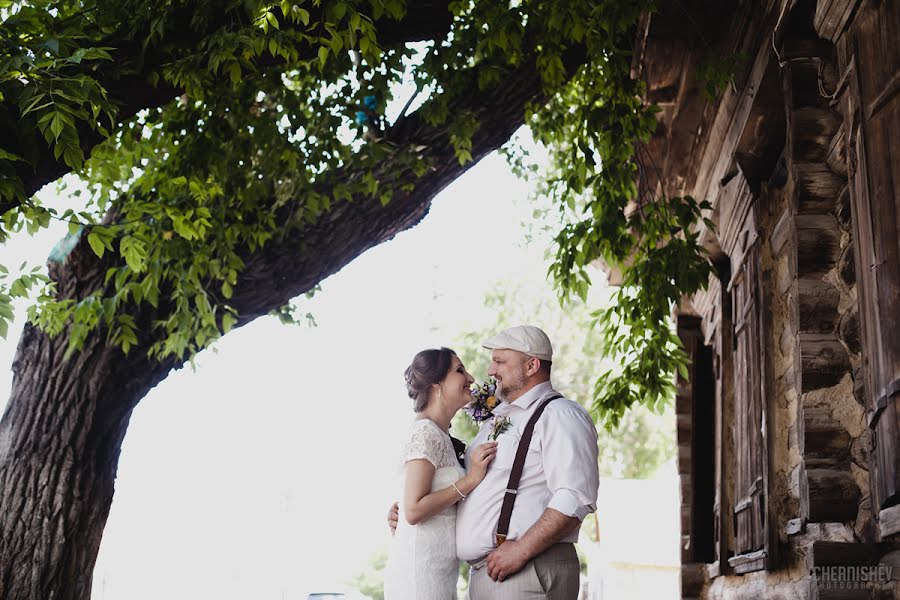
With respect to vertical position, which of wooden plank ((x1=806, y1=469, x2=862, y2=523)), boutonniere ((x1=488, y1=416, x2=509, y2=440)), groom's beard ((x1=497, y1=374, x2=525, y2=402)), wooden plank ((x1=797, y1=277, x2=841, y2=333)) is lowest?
wooden plank ((x1=806, y1=469, x2=862, y2=523))

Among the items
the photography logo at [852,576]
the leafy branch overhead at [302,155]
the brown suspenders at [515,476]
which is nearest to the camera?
the photography logo at [852,576]

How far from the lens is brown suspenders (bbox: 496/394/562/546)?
3475 mm

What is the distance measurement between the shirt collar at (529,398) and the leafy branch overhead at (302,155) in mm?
1602

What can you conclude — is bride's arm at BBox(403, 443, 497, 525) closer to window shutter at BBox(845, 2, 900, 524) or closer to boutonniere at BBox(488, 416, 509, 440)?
boutonniere at BBox(488, 416, 509, 440)

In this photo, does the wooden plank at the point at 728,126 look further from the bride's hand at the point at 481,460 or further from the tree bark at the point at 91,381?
the bride's hand at the point at 481,460

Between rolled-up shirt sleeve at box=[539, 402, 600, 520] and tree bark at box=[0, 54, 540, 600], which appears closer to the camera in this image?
rolled-up shirt sleeve at box=[539, 402, 600, 520]

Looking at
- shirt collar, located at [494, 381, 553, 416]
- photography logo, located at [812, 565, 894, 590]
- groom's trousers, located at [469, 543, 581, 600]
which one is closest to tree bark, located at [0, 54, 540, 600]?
shirt collar, located at [494, 381, 553, 416]

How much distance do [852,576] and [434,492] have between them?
148 cm

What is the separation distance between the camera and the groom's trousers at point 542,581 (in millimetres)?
3404

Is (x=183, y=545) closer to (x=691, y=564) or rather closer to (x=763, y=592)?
(x=691, y=564)

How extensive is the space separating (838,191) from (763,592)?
82.2 inches

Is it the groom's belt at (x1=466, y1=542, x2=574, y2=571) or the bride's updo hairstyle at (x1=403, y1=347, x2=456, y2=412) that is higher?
the bride's updo hairstyle at (x1=403, y1=347, x2=456, y2=412)

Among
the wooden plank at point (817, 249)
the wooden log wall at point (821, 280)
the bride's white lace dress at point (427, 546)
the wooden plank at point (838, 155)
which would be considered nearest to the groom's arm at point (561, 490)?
the bride's white lace dress at point (427, 546)

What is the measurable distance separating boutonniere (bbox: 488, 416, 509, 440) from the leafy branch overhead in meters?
1.66
